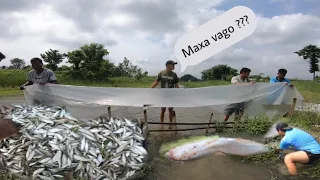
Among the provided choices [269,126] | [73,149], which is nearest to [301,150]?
[269,126]

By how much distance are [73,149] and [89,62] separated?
34526mm

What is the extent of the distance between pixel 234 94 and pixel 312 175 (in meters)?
2.53

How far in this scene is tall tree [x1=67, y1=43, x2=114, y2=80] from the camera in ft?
124

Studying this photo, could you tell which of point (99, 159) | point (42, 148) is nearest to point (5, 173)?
point (42, 148)

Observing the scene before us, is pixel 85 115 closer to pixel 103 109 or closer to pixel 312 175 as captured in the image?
pixel 103 109

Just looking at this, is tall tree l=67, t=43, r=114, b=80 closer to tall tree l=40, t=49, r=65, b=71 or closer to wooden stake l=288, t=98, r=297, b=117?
tall tree l=40, t=49, r=65, b=71

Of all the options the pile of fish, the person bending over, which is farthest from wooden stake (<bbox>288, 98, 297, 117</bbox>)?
the person bending over

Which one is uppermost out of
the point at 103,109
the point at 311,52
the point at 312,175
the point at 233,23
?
the point at 311,52

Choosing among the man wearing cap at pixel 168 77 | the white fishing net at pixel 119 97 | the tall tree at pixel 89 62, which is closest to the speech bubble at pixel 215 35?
the white fishing net at pixel 119 97

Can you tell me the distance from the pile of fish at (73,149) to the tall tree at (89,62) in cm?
3320

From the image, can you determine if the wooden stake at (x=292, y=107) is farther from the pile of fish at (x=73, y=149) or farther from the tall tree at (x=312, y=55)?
the tall tree at (x=312, y=55)

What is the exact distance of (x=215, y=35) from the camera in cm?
630

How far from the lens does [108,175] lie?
15.5 feet

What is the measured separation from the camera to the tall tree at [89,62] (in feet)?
124
